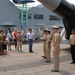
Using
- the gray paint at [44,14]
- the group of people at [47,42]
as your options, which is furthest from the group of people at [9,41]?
the gray paint at [44,14]

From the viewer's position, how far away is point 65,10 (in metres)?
13.6

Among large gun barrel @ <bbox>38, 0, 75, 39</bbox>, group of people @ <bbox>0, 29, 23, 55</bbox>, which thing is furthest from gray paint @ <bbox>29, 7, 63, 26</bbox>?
large gun barrel @ <bbox>38, 0, 75, 39</bbox>

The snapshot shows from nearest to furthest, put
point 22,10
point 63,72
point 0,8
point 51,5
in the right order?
point 63,72 → point 51,5 → point 0,8 → point 22,10

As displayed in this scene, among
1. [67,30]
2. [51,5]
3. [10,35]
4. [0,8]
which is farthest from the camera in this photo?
[0,8]

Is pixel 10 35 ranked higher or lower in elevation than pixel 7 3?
lower

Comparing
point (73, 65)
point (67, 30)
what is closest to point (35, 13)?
point (67, 30)

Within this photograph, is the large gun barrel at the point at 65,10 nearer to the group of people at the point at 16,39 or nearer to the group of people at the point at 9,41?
the group of people at the point at 16,39

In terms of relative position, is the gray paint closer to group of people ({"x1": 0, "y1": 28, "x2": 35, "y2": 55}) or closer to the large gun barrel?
group of people ({"x1": 0, "y1": 28, "x2": 35, "y2": 55})

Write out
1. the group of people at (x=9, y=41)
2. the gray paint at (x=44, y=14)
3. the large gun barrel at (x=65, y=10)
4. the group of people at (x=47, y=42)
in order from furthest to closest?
1. the gray paint at (x=44, y=14)
2. the group of people at (x=9, y=41)
3. the large gun barrel at (x=65, y=10)
4. the group of people at (x=47, y=42)

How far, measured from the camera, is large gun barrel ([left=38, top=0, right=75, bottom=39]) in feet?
39.2

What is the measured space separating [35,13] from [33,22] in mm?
2124

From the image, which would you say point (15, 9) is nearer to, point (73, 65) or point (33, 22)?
point (33, 22)

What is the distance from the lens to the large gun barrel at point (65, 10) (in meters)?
11.9

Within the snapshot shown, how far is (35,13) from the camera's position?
56.8 metres
